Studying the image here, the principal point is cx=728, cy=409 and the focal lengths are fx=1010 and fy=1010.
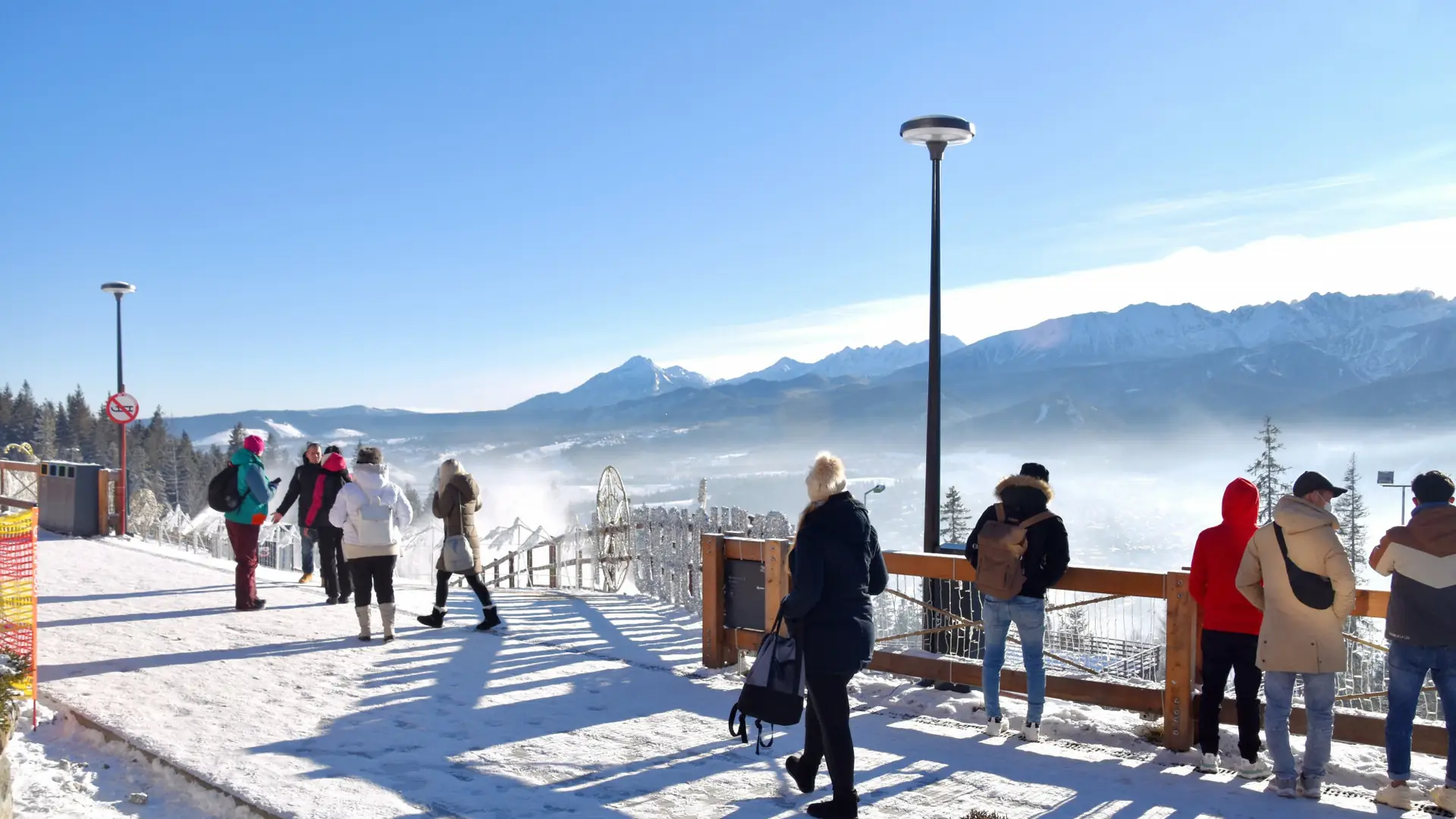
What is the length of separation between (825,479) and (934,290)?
473 centimetres

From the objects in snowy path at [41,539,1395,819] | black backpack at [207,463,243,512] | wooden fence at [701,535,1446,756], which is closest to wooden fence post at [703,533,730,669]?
wooden fence at [701,535,1446,756]

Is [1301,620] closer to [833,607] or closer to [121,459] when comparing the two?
[833,607]

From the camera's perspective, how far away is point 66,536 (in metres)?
18.0

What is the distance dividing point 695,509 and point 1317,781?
983 cm

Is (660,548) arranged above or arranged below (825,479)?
below

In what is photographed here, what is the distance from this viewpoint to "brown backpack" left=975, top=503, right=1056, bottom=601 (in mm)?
6469

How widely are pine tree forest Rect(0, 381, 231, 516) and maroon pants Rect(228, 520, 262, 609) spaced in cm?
10880

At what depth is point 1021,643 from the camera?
6715mm

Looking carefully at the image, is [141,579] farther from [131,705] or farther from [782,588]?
[782,588]

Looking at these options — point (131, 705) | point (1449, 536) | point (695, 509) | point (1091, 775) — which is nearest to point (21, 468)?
point (695, 509)

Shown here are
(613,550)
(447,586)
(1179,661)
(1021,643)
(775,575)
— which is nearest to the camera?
(1179,661)

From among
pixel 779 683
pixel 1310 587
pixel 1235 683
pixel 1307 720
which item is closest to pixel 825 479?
pixel 779 683

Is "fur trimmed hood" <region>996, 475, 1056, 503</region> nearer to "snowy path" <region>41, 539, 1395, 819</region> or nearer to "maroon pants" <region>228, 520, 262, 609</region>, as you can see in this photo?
"snowy path" <region>41, 539, 1395, 819</region>

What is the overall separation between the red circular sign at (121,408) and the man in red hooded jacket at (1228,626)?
1888 cm
